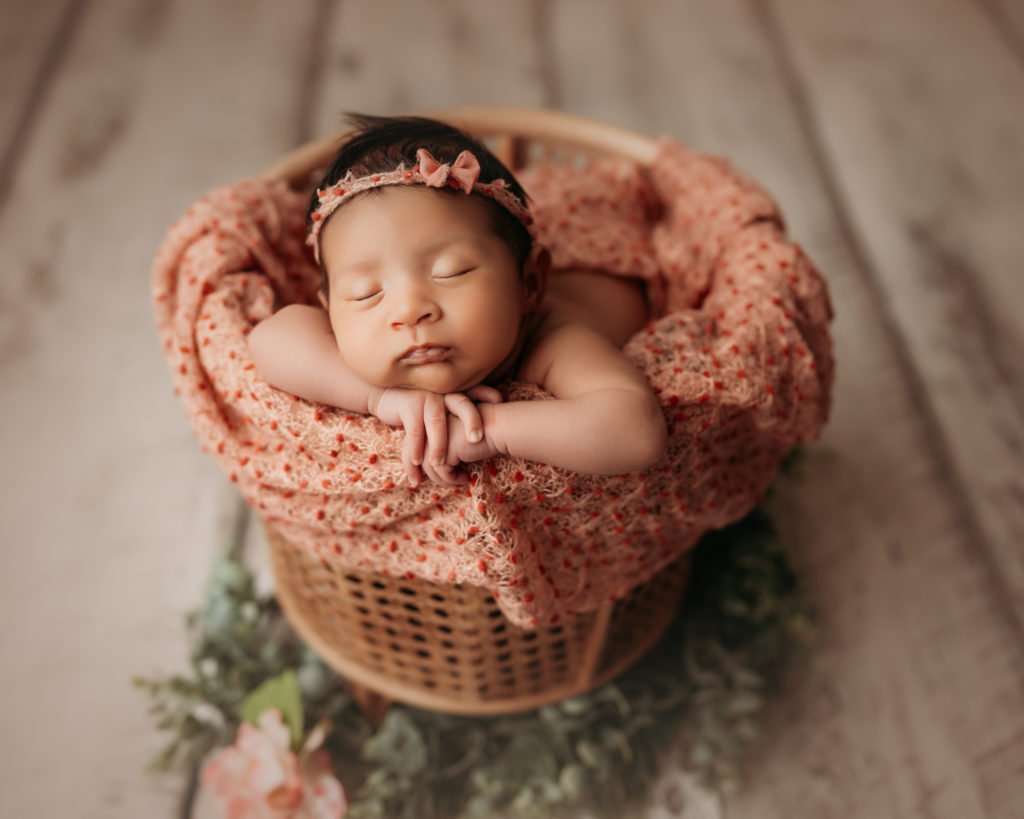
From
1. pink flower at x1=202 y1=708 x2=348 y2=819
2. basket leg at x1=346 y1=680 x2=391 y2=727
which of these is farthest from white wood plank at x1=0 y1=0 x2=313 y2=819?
basket leg at x1=346 y1=680 x2=391 y2=727

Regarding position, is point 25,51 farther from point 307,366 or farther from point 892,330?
point 892,330

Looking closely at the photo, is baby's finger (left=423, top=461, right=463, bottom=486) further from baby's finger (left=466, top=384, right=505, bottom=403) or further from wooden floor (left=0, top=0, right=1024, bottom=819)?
wooden floor (left=0, top=0, right=1024, bottom=819)

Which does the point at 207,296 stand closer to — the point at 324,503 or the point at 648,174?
the point at 324,503

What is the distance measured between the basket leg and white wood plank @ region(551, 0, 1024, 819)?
0.42 metres

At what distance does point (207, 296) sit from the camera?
3.23 feet

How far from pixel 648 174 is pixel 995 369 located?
2.19 feet

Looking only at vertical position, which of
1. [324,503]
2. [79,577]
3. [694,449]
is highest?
[694,449]

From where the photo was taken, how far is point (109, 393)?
153 centimetres

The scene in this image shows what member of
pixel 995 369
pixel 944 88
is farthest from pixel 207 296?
pixel 944 88

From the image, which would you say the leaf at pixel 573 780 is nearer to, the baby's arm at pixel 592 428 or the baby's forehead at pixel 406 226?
the baby's arm at pixel 592 428

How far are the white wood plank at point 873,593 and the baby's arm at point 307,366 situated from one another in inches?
26.3

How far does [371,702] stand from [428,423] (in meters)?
0.54

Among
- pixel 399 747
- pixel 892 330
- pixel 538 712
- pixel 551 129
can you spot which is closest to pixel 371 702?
pixel 399 747

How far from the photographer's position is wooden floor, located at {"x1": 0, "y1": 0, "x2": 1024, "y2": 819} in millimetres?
1216
